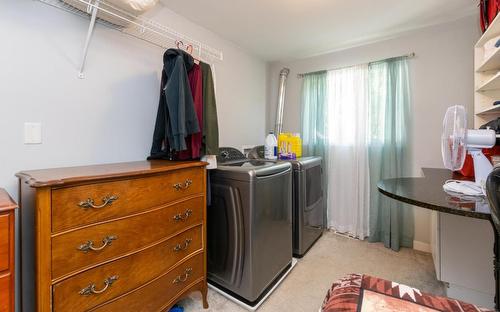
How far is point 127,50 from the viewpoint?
5.41 feet

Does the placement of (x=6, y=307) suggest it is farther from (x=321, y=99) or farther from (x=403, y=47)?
(x=403, y=47)

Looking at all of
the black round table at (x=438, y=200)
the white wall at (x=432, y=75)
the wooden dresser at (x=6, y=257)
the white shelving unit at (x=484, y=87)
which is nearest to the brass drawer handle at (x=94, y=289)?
the wooden dresser at (x=6, y=257)

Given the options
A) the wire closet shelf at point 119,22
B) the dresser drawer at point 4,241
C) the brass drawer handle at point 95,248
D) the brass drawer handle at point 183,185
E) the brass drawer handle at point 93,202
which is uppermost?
the wire closet shelf at point 119,22

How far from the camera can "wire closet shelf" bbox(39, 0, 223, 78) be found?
1.29m

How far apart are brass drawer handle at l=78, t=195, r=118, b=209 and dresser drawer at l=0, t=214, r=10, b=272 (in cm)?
21

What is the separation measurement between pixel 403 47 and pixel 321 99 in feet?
3.22

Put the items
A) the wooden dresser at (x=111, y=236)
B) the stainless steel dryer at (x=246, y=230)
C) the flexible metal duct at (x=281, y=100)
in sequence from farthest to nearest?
the flexible metal duct at (x=281, y=100) < the stainless steel dryer at (x=246, y=230) < the wooden dresser at (x=111, y=236)

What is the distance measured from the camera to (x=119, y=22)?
1.48 metres

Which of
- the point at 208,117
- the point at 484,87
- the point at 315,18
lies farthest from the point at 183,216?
the point at 484,87

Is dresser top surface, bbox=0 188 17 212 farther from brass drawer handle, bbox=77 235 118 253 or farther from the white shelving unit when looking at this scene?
the white shelving unit

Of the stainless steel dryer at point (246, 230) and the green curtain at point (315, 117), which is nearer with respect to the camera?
the stainless steel dryer at point (246, 230)

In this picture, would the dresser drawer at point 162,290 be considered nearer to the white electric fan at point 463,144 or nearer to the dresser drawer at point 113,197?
the dresser drawer at point 113,197

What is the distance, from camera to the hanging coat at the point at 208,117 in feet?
5.33

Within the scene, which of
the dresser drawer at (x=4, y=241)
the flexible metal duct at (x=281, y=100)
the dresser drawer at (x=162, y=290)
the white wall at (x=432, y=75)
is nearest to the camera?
the dresser drawer at (x=4, y=241)
